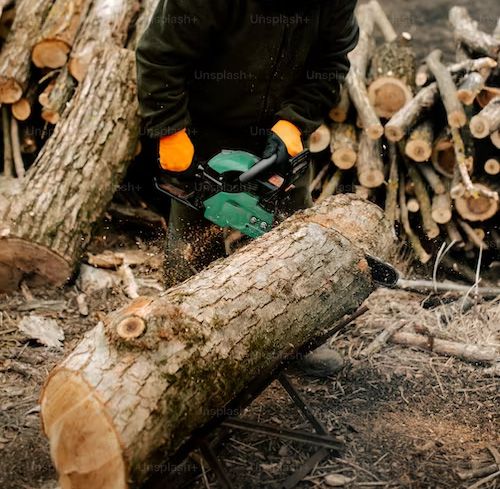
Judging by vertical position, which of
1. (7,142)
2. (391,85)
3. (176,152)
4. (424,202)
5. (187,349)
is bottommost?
(424,202)

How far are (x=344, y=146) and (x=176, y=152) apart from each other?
1.56 meters

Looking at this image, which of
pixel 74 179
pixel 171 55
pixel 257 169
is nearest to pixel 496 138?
pixel 257 169

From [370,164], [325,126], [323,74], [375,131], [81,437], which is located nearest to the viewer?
[81,437]

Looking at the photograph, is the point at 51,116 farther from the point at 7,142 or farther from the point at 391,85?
the point at 391,85

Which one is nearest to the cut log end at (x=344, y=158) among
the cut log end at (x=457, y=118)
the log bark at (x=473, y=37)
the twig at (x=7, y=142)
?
the cut log end at (x=457, y=118)

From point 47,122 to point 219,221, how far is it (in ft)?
6.03

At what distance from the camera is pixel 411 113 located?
405 centimetres

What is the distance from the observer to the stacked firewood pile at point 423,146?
401cm

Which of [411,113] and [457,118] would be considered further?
[411,113]

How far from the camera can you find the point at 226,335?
2256 millimetres

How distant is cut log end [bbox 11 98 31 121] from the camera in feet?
13.6

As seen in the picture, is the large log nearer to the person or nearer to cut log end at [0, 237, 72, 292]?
the person

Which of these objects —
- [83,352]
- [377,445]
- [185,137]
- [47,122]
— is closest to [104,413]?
[83,352]

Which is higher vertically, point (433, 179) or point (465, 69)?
point (465, 69)
